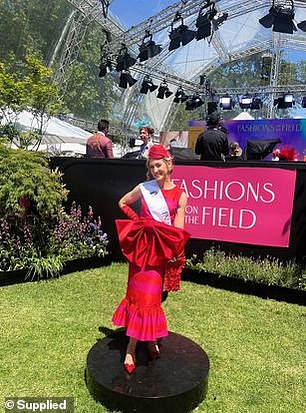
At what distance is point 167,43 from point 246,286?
2448 cm

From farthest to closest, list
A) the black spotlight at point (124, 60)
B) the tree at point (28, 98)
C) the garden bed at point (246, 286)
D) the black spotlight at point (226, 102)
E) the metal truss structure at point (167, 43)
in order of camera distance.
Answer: the black spotlight at point (226, 102)
the black spotlight at point (124, 60)
the metal truss structure at point (167, 43)
the tree at point (28, 98)
the garden bed at point (246, 286)

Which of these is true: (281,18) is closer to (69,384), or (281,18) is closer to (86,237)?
(86,237)

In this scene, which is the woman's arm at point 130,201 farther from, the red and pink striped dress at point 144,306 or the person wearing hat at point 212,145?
the person wearing hat at point 212,145

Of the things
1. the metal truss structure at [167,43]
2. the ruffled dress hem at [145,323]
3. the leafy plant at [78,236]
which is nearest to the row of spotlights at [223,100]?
the metal truss structure at [167,43]

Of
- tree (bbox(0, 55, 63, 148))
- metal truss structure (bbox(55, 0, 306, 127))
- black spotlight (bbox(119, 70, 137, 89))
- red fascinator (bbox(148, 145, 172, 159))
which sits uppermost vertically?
metal truss structure (bbox(55, 0, 306, 127))

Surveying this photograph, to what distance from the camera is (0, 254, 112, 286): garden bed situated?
5219 mm

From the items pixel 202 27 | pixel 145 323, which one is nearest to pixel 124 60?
pixel 202 27

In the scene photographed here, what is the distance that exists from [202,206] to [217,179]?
0.42 m

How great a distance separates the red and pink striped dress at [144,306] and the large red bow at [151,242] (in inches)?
2.8

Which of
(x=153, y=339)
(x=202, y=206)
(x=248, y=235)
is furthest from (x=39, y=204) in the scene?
(x=153, y=339)

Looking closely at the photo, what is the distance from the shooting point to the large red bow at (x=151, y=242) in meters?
2.89

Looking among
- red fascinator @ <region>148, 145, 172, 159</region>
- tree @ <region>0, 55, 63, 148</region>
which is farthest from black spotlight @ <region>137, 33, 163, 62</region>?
red fascinator @ <region>148, 145, 172, 159</region>

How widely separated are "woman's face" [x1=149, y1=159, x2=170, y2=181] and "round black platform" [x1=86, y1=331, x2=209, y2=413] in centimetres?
132

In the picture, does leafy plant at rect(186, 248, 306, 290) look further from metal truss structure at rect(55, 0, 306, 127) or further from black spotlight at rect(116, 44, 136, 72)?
black spotlight at rect(116, 44, 136, 72)
